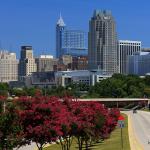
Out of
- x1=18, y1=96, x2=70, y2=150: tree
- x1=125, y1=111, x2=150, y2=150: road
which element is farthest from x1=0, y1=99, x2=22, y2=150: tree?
x1=125, y1=111, x2=150, y2=150: road

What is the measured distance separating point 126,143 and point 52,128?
90.0 ft

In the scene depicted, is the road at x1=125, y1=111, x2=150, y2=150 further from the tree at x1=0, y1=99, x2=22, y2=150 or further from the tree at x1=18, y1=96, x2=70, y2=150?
the tree at x1=0, y1=99, x2=22, y2=150

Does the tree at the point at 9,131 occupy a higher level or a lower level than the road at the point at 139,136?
higher

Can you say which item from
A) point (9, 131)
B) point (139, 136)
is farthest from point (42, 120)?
point (139, 136)

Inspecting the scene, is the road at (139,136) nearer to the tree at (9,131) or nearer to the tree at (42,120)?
the tree at (42,120)

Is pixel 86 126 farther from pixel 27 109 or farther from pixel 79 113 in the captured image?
pixel 27 109

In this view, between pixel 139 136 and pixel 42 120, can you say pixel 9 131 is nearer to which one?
pixel 42 120

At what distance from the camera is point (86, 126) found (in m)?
38.5

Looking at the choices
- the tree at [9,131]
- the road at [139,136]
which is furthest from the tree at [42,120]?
the road at [139,136]

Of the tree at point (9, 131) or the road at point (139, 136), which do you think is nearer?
the tree at point (9, 131)

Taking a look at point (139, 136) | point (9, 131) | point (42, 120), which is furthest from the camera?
point (139, 136)

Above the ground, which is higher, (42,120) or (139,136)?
(42,120)

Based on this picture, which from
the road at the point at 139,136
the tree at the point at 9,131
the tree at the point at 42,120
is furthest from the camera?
the road at the point at 139,136

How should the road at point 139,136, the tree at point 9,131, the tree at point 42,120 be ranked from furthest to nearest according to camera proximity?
the road at point 139,136 < the tree at point 42,120 < the tree at point 9,131
